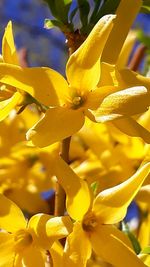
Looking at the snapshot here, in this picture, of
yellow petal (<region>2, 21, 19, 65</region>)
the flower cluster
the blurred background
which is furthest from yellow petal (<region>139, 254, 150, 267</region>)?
the blurred background

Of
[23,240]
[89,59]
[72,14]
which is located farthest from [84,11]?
[23,240]

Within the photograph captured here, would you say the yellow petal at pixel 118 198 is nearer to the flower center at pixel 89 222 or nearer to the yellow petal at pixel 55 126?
the flower center at pixel 89 222

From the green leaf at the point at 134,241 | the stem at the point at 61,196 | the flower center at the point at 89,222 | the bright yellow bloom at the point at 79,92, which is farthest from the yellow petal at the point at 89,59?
the green leaf at the point at 134,241

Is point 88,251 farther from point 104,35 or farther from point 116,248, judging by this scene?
point 104,35

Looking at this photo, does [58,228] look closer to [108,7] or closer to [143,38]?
[108,7]

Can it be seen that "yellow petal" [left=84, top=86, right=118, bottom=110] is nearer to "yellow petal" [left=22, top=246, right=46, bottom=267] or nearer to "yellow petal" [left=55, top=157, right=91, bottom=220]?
"yellow petal" [left=55, top=157, right=91, bottom=220]

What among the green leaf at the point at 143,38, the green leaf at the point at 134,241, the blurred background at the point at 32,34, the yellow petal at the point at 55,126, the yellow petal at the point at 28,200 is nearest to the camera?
the yellow petal at the point at 55,126

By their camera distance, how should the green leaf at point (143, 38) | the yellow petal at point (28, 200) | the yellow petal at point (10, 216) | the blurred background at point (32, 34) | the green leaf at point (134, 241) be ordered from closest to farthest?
the yellow petal at point (10, 216)
the green leaf at point (134, 241)
the green leaf at point (143, 38)
the yellow petal at point (28, 200)
the blurred background at point (32, 34)
